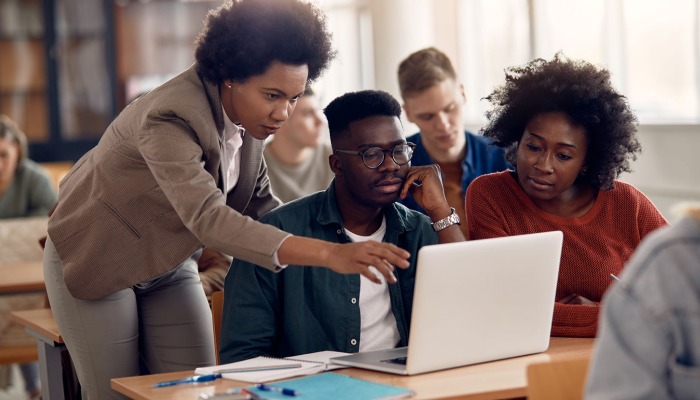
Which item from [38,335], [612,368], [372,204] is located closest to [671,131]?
[372,204]

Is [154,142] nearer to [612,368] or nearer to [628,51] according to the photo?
[612,368]

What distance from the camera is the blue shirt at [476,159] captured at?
3496mm

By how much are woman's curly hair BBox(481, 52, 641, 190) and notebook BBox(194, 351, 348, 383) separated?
92 centimetres

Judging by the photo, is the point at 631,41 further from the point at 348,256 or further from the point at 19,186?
the point at 348,256

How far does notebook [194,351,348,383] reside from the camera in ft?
6.25

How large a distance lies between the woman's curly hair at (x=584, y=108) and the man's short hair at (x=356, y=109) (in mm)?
427

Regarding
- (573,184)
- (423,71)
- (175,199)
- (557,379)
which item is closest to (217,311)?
(175,199)

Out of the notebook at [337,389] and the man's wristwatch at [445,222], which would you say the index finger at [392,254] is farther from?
the man's wristwatch at [445,222]

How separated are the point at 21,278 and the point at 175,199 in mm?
1882

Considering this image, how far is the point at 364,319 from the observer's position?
2.28m

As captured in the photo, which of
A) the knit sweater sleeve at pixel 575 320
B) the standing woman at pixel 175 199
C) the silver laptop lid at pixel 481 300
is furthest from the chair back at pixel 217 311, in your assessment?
the knit sweater sleeve at pixel 575 320

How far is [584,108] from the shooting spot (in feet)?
8.39

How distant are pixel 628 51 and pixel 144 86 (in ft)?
15.0

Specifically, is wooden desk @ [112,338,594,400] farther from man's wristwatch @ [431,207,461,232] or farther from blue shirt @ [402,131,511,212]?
blue shirt @ [402,131,511,212]
